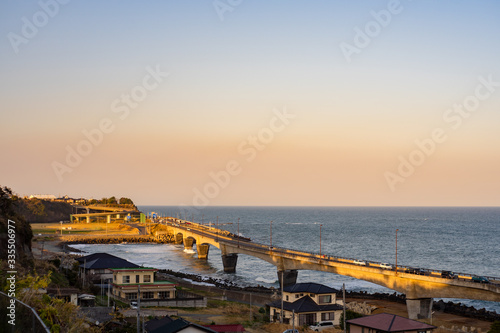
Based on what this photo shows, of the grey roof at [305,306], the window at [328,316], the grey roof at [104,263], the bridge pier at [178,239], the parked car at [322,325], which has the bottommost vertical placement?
the bridge pier at [178,239]

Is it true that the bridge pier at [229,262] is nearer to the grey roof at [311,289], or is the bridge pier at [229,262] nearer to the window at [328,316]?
the grey roof at [311,289]

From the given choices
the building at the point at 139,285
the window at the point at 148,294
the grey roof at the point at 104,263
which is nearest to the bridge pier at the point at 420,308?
the building at the point at 139,285

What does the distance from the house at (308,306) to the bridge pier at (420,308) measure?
916 centimetres

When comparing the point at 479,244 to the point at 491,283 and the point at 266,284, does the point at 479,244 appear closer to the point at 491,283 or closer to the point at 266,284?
the point at 266,284

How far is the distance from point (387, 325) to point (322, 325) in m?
13.7

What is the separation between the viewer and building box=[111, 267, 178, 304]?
5503 cm

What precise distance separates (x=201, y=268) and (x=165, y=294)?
187 feet

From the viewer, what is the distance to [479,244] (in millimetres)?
156375

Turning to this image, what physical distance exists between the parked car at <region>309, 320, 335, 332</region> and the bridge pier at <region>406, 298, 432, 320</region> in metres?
11.5

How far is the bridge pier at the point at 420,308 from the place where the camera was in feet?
184

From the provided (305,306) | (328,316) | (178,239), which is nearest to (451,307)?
(328,316)

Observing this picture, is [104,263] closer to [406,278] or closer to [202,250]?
[406,278]

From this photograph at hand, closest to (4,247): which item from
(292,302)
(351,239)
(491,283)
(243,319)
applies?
(243,319)

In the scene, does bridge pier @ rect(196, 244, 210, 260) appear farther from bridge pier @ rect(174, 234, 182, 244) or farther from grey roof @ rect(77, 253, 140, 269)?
grey roof @ rect(77, 253, 140, 269)
